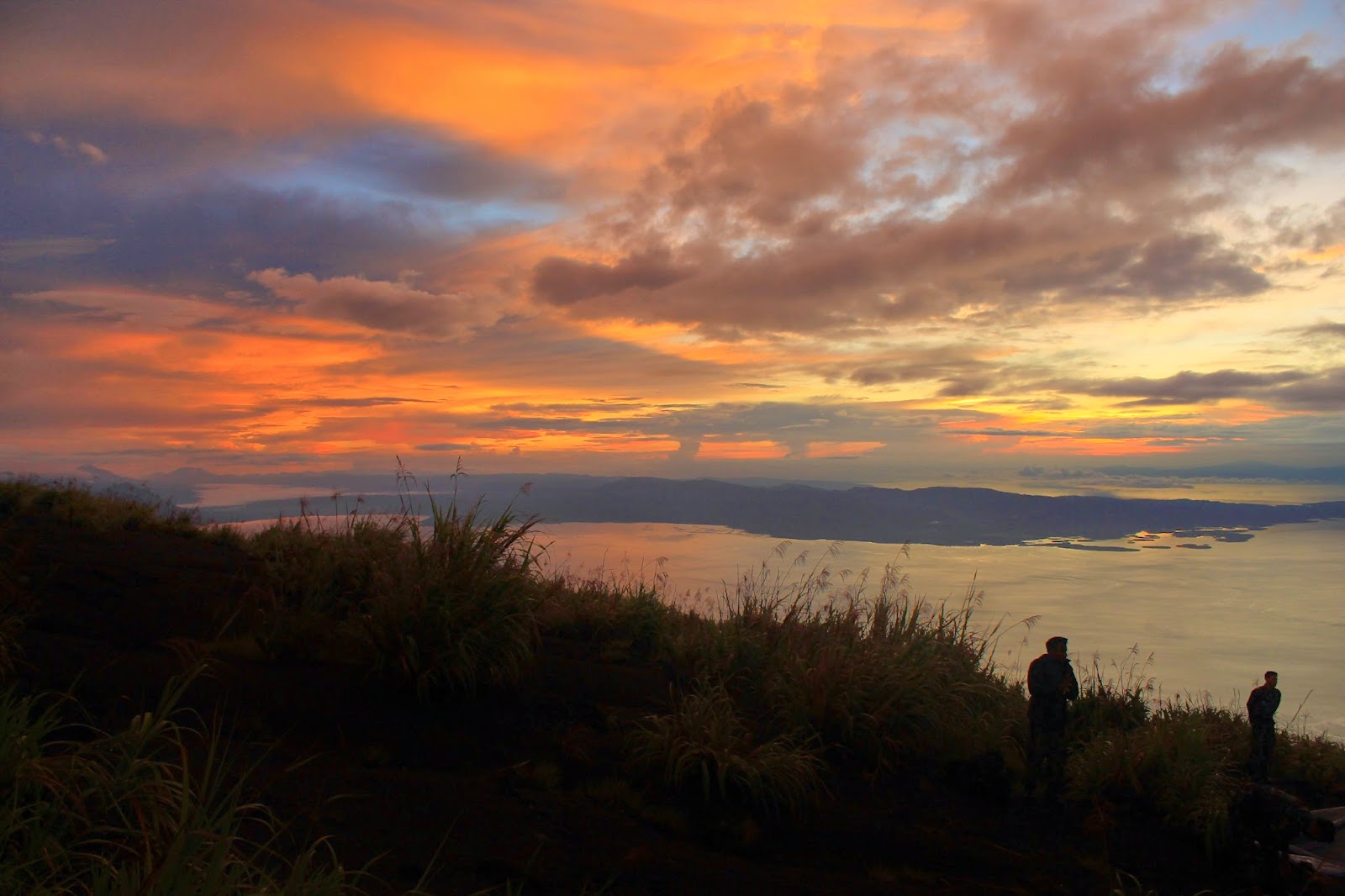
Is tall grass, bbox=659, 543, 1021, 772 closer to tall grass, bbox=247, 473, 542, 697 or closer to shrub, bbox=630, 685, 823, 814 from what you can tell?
shrub, bbox=630, 685, 823, 814

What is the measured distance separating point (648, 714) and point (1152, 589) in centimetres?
1730

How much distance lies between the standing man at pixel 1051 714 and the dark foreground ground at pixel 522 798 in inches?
9.8

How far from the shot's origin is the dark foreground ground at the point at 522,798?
12.9ft

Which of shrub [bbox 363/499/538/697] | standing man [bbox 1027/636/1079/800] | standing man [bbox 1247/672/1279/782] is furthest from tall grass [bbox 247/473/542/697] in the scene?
standing man [bbox 1247/672/1279/782]

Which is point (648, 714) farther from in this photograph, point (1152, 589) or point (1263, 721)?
point (1152, 589)

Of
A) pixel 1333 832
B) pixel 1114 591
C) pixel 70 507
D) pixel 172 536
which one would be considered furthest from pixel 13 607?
pixel 1114 591

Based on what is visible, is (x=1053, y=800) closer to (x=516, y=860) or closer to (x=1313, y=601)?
(x=516, y=860)

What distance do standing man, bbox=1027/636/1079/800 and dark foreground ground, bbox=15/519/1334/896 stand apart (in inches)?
9.8

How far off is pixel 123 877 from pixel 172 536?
7.72 m

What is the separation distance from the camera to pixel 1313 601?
16938 millimetres

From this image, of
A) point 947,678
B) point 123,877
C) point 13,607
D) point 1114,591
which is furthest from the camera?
point 1114,591

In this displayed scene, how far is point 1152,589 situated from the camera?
61.6 ft

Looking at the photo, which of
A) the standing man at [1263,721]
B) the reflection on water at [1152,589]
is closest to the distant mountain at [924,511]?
the reflection on water at [1152,589]

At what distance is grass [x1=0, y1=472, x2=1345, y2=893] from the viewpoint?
3074 millimetres
